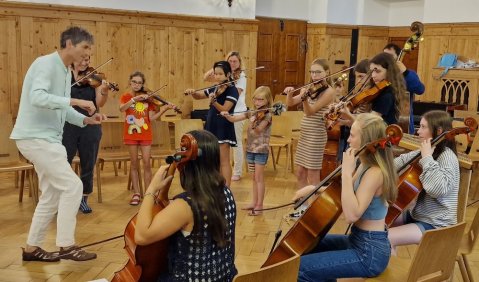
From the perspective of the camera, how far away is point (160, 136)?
5617mm

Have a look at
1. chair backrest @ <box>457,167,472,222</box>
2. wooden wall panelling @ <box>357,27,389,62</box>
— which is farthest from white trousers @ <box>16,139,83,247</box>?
wooden wall panelling @ <box>357,27,389,62</box>

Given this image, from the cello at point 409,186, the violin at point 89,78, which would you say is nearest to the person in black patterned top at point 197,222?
the cello at point 409,186

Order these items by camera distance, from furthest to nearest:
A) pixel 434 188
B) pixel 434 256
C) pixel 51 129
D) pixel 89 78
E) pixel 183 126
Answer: pixel 183 126, pixel 89 78, pixel 51 129, pixel 434 188, pixel 434 256

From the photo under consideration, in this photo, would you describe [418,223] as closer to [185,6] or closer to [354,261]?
[354,261]

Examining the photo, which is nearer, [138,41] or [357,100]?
[357,100]

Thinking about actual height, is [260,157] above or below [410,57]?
below

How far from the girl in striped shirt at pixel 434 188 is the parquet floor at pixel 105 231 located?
37.5 inches

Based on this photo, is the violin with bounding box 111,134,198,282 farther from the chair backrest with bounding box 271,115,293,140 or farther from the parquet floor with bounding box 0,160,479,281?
the chair backrest with bounding box 271,115,293,140

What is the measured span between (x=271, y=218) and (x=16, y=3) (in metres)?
4.48

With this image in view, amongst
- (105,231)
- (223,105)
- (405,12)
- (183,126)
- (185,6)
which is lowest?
(105,231)

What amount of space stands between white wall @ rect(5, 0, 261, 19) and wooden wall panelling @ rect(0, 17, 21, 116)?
0.48m

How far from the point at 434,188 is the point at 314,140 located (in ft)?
5.40

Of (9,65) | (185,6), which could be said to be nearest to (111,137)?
(9,65)

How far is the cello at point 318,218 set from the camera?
245cm
